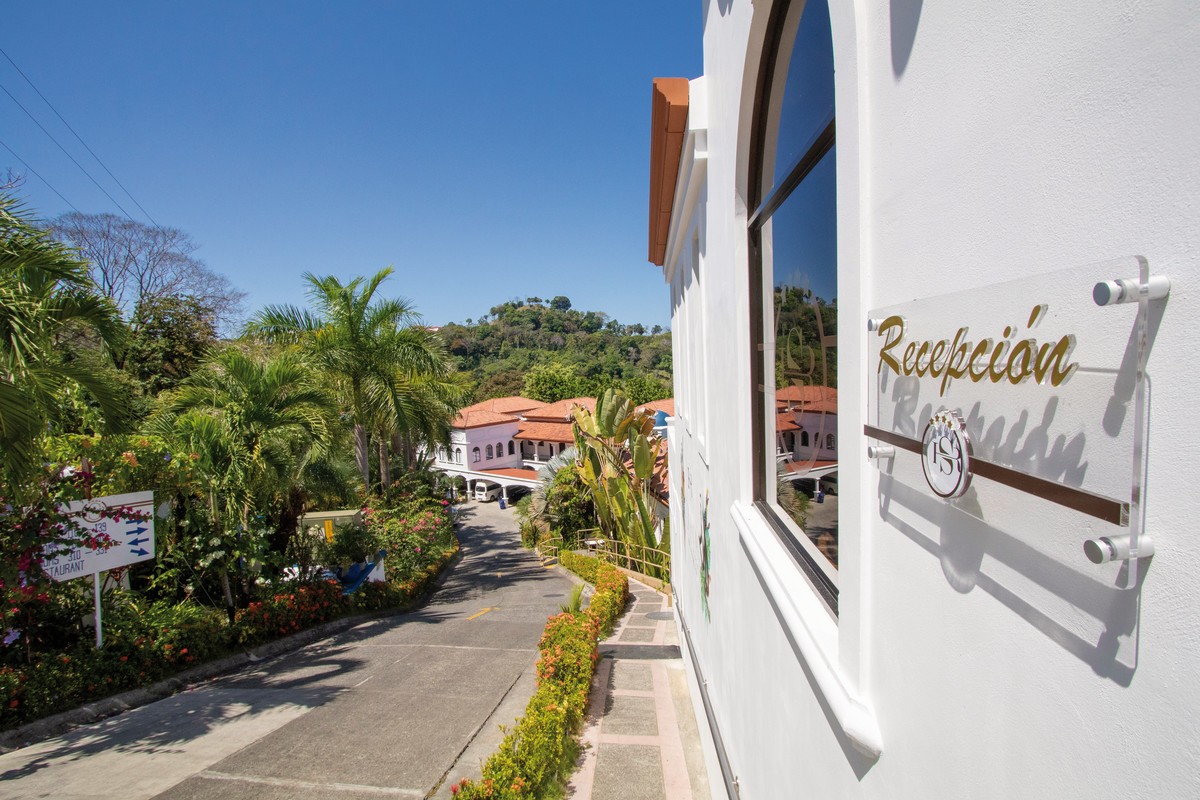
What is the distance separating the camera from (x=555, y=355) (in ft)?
304

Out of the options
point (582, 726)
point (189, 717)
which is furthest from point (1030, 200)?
point (189, 717)

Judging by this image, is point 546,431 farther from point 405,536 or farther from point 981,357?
point 981,357

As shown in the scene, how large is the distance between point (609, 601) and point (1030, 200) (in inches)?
457

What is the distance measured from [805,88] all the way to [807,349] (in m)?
1.09

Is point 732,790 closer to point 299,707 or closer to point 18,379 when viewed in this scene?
point 299,707

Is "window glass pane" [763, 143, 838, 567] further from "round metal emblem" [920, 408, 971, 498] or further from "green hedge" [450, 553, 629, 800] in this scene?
"green hedge" [450, 553, 629, 800]

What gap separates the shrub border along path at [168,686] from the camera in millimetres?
7043

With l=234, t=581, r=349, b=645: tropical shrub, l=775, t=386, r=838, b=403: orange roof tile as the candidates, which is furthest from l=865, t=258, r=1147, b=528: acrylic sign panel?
l=234, t=581, r=349, b=645: tropical shrub

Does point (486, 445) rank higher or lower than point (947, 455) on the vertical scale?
lower

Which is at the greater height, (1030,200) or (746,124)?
(746,124)

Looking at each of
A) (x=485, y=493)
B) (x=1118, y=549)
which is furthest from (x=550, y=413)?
(x=1118, y=549)

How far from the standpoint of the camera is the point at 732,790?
163 inches

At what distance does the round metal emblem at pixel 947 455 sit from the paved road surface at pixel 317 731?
18.1 ft

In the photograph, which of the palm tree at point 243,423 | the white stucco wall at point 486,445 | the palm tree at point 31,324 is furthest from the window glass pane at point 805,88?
the white stucco wall at point 486,445
